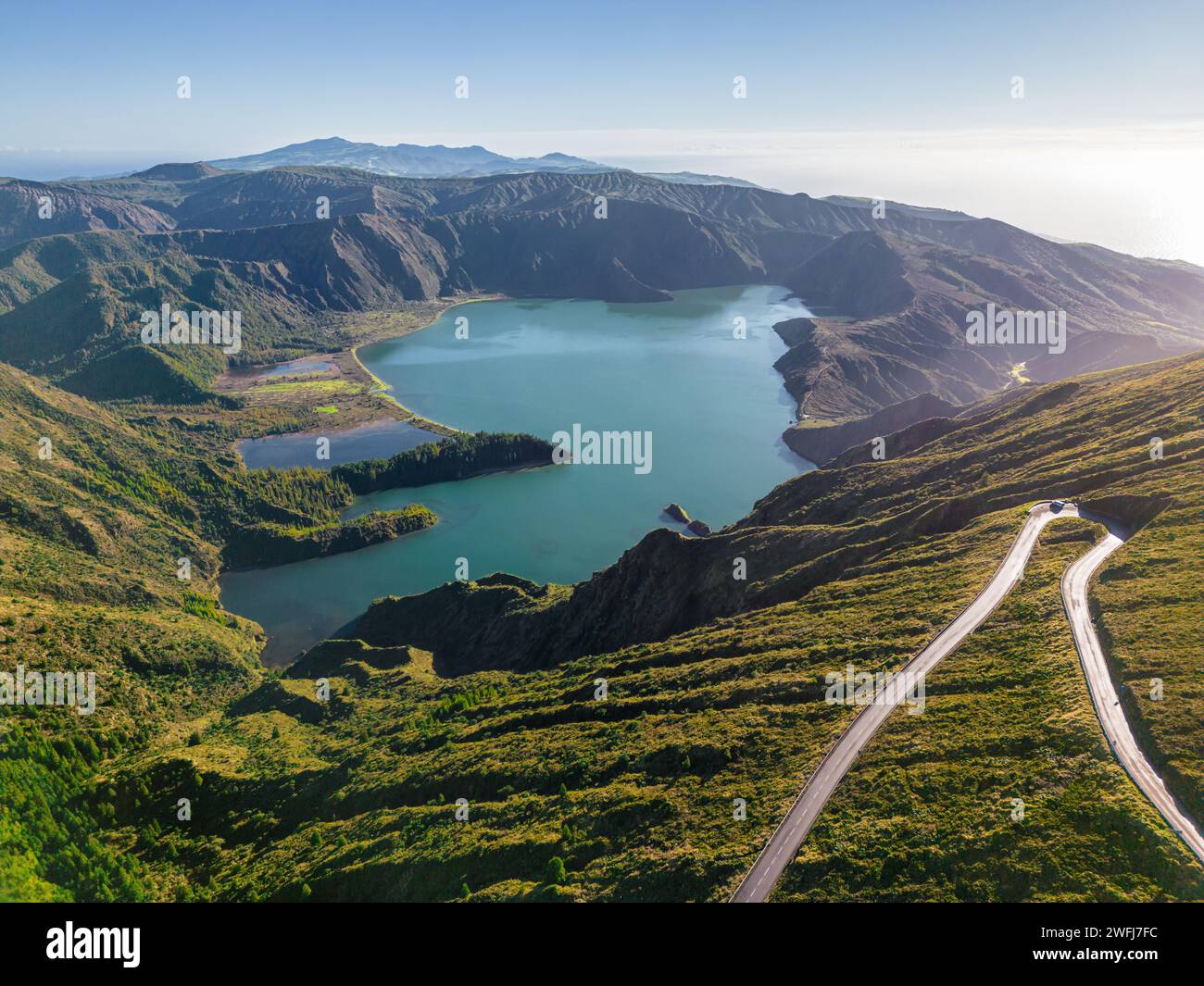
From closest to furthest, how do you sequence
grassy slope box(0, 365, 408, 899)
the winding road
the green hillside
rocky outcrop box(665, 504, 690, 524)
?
1. the winding road
2. the green hillside
3. grassy slope box(0, 365, 408, 899)
4. rocky outcrop box(665, 504, 690, 524)

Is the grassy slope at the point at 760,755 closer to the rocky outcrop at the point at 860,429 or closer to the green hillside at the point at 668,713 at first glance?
the green hillside at the point at 668,713

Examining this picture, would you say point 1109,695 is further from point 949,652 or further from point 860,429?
point 860,429

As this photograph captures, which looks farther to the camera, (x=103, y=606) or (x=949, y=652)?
(x=103, y=606)

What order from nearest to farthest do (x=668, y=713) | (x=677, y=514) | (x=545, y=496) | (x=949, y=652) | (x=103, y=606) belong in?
(x=949, y=652) < (x=668, y=713) < (x=103, y=606) < (x=677, y=514) < (x=545, y=496)

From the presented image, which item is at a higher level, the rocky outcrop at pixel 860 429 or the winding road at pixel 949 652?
the rocky outcrop at pixel 860 429

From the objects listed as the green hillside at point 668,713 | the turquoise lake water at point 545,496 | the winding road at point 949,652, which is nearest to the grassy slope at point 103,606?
the green hillside at point 668,713

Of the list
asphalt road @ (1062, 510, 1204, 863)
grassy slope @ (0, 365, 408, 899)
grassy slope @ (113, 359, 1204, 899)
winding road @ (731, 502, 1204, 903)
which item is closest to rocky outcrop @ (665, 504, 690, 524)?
grassy slope @ (113, 359, 1204, 899)

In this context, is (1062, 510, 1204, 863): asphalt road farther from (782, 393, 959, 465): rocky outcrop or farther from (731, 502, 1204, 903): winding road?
(782, 393, 959, 465): rocky outcrop

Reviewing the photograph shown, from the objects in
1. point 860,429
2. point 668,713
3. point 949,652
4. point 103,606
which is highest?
point 860,429

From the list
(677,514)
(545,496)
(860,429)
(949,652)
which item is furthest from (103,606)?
(860,429)
